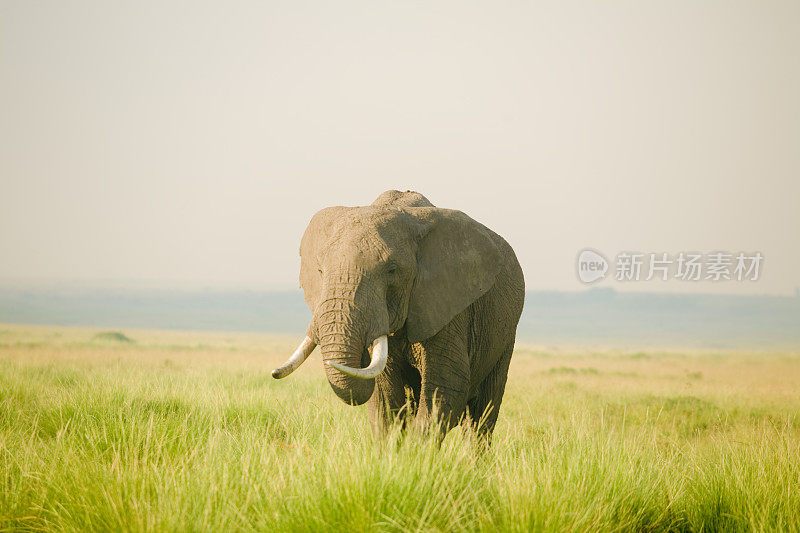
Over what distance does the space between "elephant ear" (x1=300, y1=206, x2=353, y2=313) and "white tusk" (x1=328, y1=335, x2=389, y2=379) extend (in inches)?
36.0

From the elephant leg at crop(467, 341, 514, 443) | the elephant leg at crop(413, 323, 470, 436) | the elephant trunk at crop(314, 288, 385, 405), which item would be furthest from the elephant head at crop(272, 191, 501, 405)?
the elephant leg at crop(467, 341, 514, 443)

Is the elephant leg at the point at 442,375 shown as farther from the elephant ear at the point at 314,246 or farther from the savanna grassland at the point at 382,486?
the elephant ear at the point at 314,246

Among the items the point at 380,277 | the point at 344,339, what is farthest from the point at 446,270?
the point at 344,339

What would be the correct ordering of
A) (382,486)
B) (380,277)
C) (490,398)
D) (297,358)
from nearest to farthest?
(382,486), (380,277), (297,358), (490,398)

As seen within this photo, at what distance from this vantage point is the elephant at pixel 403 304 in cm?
621

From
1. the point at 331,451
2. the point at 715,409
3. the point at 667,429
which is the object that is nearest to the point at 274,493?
the point at 331,451

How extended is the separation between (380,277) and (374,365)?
2.56ft

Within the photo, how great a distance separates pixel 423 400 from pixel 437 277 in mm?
1210

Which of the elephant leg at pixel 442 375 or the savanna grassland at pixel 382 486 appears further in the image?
the elephant leg at pixel 442 375

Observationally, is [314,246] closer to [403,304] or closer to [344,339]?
[403,304]

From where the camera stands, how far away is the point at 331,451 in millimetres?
5422

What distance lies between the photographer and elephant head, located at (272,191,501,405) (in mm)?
6180

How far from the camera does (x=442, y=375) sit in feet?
23.4

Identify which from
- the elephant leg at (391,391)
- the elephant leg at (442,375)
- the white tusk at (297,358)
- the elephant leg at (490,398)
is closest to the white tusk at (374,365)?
the white tusk at (297,358)
